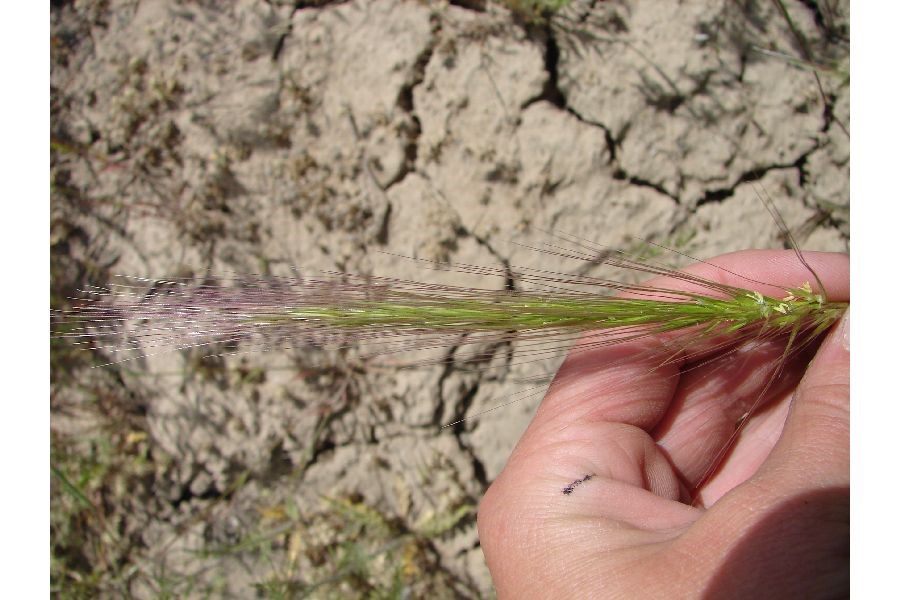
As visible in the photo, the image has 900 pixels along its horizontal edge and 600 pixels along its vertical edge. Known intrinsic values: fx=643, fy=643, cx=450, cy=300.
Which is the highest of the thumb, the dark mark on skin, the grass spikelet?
the grass spikelet

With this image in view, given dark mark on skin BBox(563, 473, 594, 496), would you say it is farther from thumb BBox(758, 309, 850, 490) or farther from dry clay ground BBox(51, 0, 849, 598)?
dry clay ground BBox(51, 0, 849, 598)

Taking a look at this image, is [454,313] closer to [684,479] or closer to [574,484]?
[574,484]

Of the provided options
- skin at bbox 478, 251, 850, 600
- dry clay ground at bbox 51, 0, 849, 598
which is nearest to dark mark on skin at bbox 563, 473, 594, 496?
skin at bbox 478, 251, 850, 600

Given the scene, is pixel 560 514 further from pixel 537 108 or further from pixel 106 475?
pixel 106 475

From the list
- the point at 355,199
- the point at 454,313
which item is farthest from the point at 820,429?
the point at 355,199
